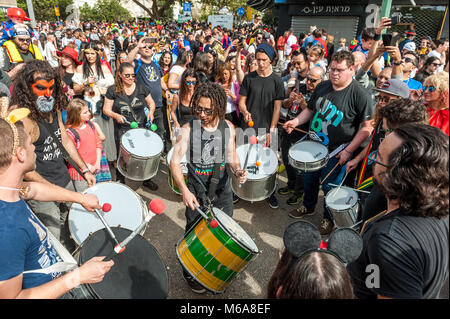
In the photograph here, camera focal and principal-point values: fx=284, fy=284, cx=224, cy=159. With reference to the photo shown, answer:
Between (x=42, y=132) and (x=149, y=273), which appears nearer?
(x=149, y=273)

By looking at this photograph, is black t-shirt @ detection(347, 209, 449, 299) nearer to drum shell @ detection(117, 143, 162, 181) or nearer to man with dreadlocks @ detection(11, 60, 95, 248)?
man with dreadlocks @ detection(11, 60, 95, 248)

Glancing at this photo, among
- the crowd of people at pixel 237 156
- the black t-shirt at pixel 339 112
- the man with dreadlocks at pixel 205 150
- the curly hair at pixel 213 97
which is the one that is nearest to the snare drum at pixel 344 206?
the crowd of people at pixel 237 156

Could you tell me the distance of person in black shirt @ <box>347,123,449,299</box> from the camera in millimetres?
1199

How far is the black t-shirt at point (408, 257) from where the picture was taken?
1191 millimetres

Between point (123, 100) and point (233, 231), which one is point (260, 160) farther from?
point (123, 100)

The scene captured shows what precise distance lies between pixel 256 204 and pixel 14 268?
135 inches

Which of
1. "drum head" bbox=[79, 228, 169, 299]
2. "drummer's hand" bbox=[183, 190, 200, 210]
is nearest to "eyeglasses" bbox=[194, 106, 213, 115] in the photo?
"drummer's hand" bbox=[183, 190, 200, 210]

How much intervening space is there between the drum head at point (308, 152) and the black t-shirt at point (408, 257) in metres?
2.14

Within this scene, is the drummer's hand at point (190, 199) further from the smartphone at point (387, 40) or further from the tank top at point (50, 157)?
the smartphone at point (387, 40)

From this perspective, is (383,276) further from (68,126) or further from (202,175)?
(68,126)

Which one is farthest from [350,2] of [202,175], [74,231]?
[74,231]

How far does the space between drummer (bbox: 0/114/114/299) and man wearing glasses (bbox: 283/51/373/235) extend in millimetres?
2836

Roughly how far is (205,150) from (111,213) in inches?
42.2

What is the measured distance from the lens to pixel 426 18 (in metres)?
16.4
